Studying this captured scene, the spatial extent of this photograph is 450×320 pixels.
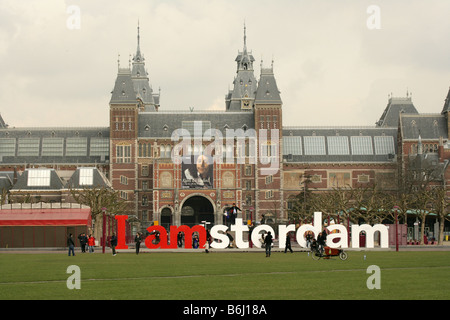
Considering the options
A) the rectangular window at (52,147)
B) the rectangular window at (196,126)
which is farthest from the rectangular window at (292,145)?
the rectangular window at (52,147)

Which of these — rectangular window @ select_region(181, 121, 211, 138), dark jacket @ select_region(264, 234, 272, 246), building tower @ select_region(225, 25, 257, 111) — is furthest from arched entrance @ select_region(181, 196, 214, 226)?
dark jacket @ select_region(264, 234, 272, 246)

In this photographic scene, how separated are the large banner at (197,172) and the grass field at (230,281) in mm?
64494

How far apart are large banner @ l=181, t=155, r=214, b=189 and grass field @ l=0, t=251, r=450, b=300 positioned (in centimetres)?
6449

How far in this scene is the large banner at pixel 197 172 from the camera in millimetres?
97625

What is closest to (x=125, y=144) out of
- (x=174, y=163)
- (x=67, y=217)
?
(x=174, y=163)

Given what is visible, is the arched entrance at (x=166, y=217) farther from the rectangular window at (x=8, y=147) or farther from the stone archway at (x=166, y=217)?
the rectangular window at (x=8, y=147)

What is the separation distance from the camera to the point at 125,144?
102938mm

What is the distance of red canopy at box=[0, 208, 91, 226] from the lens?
6175cm

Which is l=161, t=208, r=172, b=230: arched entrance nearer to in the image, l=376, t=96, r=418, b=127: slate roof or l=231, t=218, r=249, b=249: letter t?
l=376, t=96, r=418, b=127: slate roof

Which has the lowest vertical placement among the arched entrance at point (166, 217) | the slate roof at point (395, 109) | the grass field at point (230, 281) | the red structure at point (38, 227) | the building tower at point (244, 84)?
the grass field at point (230, 281)

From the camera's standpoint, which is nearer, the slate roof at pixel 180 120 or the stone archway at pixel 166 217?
the stone archway at pixel 166 217

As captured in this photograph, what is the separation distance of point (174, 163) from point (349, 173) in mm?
24837
